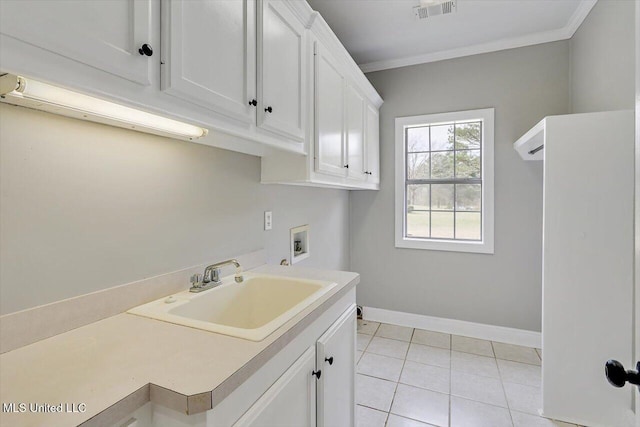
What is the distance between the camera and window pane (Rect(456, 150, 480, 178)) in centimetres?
305

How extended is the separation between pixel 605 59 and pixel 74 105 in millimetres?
2999

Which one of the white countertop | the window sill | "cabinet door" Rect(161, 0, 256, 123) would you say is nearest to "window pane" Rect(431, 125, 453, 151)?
the window sill

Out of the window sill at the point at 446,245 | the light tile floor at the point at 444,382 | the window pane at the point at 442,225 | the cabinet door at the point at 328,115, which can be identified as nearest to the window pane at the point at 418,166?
the window pane at the point at 442,225

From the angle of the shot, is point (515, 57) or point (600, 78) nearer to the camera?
point (600, 78)

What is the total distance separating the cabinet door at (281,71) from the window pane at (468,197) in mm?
2133

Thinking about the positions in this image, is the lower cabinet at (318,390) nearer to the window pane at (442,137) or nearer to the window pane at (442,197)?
the window pane at (442,197)

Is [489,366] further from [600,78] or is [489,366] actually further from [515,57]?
[515,57]

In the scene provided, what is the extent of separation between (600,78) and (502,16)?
84 centimetres

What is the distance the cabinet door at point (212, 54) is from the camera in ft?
2.86

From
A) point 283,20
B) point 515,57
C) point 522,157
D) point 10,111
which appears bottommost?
point 10,111

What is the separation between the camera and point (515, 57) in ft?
9.23

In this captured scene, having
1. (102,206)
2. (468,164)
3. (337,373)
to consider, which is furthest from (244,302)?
(468,164)

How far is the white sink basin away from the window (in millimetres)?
2018

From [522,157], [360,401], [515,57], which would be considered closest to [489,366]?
[360,401]
